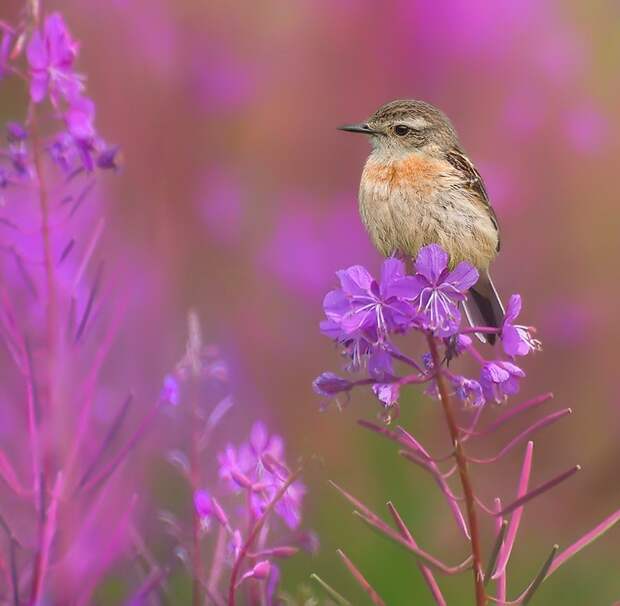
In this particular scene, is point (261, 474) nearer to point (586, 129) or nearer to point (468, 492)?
point (468, 492)

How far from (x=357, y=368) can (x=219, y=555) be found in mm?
538

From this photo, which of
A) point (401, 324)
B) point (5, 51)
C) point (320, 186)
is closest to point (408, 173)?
point (5, 51)

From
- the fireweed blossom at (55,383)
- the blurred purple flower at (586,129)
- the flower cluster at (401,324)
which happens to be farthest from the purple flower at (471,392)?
the blurred purple flower at (586,129)

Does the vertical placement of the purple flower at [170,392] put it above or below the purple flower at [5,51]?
below

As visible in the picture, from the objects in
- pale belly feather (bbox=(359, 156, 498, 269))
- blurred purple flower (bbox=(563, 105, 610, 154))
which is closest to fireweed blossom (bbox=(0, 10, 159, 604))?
pale belly feather (bbox=(359, 156, 498, 269))

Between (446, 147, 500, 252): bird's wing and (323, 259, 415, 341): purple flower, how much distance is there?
144 cm

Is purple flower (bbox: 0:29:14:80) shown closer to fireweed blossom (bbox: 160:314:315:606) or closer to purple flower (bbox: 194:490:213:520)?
fireweed blossom (bbox: 160:314:315:606)

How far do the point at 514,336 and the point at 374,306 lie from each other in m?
0.30

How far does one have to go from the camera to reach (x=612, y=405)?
18.0 feet

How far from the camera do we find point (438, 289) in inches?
80.5

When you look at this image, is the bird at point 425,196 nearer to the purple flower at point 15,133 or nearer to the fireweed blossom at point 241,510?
the fireweed blossom at point 241,510

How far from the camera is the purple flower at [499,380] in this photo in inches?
78.5

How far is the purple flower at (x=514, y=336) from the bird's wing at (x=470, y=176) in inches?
52.0

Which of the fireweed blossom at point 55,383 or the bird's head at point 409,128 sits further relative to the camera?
the bird's head at point 409,128
